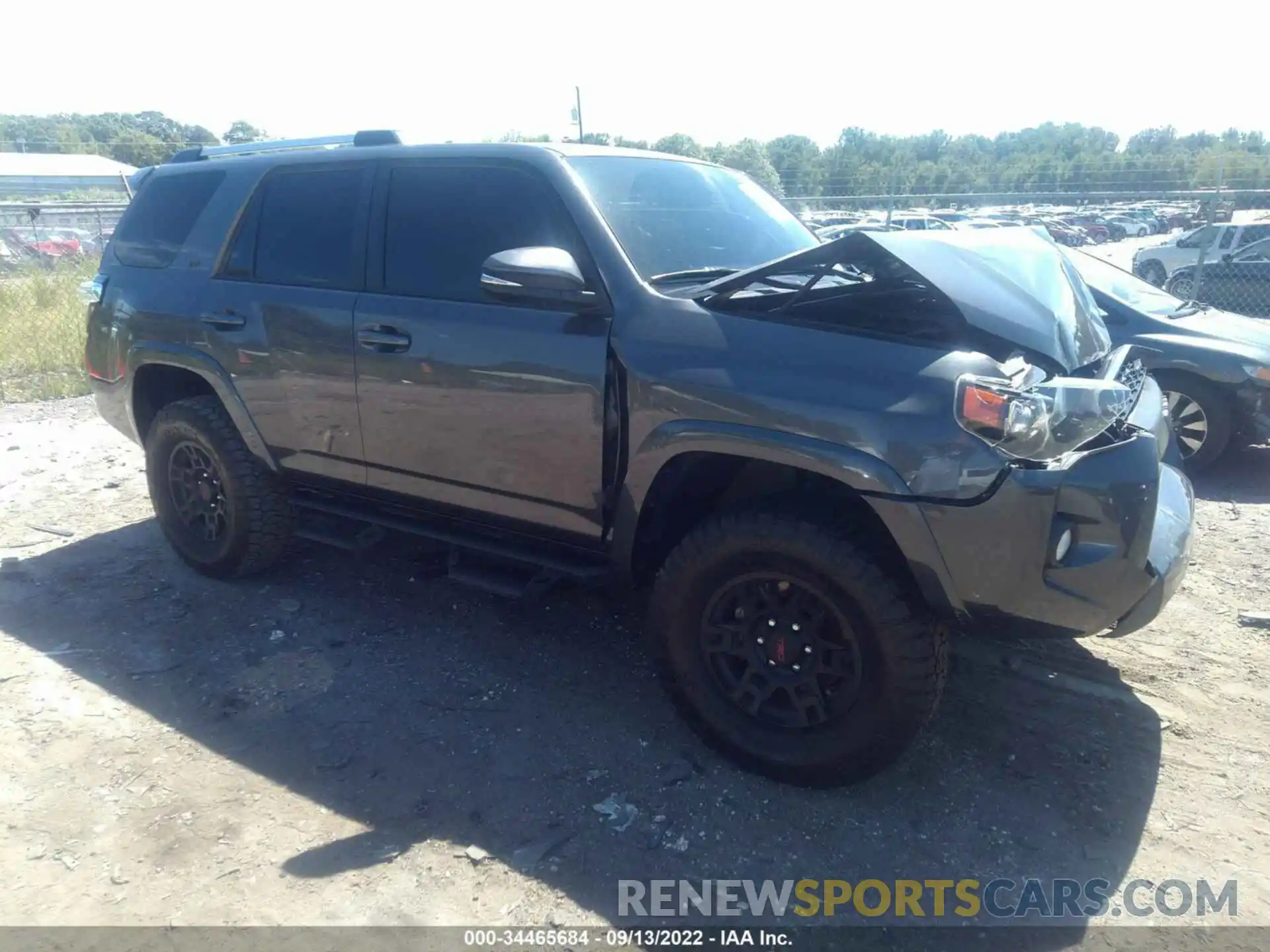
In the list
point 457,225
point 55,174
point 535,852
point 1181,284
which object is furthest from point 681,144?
point 55,174

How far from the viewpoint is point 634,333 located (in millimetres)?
2951

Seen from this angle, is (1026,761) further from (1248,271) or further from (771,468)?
(1248,271)

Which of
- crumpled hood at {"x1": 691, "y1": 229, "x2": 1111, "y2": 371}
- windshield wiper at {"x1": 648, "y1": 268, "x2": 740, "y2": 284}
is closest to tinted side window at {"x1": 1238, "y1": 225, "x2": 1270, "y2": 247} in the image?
crumpled hood at {"x1": 691, "y1": 229, "x2": 1111, "y2": 371}

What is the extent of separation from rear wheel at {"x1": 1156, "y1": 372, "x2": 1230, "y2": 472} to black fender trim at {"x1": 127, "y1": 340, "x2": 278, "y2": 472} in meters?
5.72

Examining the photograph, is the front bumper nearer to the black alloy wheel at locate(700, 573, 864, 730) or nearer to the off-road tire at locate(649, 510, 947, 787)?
the off-road tire at locate(649, 510, 947, 787)

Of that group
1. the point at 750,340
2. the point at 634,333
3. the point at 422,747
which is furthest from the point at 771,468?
the point at 422,747

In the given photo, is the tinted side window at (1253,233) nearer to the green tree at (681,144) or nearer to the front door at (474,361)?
the green tree at (681,144)

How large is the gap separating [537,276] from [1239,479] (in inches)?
220

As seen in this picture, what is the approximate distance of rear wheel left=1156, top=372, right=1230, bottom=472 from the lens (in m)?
6.11

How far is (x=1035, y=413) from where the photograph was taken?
240 cm

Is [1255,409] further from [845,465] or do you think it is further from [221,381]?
[221,381]

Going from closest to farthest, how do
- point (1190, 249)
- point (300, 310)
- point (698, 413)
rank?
point (698, 413) → point (300, 310) → point (1190, 249)

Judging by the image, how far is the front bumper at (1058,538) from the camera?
240 cm

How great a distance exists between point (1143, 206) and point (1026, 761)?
1747 inches
